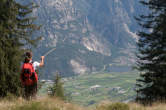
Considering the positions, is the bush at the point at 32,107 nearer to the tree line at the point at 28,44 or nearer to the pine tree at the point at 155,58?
the tree line at the point at 28,44

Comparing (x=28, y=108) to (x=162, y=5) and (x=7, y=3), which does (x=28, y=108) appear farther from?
(x=162, y=5)

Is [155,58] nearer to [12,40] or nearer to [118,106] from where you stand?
[12,40]

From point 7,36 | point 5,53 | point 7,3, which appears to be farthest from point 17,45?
point 7,3

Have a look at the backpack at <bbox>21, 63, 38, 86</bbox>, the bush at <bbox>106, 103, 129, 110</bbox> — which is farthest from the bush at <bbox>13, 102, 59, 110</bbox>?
the bush at <bbox>106, 103, 129, 110</bbox>

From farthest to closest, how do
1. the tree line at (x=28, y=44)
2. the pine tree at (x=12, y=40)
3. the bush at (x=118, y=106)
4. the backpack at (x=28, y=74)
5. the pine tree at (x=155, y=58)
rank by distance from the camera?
the pine tree at (x=155, y=58) < the tree line at (x=28, y=44) < the pine tree at (x=12, y=40) < the backpack at (x=28, y=74) < the bush at (x=118, y=106)

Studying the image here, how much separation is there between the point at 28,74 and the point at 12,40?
8949 millimetres

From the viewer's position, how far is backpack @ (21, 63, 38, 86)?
28.6 feet

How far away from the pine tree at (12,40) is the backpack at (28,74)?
20.4 ft

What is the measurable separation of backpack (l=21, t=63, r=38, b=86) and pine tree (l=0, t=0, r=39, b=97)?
622 centimetres

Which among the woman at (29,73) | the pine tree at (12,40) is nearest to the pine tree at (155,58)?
the pine tree at (12,40)

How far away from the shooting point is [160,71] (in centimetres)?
1828

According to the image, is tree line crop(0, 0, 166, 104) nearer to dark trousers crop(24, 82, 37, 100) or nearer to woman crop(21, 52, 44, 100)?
dark trousers crop(24, 82, 37, 100)

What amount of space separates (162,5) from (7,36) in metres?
12.4

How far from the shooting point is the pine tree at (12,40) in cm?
1499
